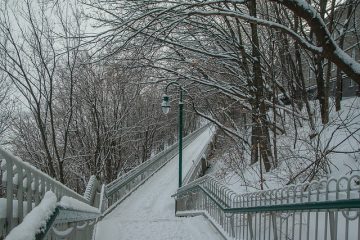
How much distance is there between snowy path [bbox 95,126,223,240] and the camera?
33.1 ft

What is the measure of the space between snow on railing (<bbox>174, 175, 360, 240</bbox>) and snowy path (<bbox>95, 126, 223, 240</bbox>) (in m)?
0.60

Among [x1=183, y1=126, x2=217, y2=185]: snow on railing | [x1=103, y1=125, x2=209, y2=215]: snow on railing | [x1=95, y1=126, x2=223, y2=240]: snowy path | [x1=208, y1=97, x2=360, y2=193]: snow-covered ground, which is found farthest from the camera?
[x1=183, y1=126, x2=217, y2=185]: snow on railing

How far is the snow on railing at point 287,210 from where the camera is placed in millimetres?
4012

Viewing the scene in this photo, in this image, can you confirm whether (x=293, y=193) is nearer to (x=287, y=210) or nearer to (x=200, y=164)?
(x=287, y=210)

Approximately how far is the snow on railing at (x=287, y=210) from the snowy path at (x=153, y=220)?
601 millimetres

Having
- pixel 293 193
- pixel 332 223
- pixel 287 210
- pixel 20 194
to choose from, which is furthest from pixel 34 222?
pixel 293 193

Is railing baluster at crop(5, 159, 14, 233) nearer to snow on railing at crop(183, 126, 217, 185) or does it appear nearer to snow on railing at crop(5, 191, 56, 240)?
snow on railing at crop(5, 191, 56, 240)

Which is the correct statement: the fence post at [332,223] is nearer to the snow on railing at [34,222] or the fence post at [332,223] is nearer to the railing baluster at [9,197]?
the snow on railing at [34,222]

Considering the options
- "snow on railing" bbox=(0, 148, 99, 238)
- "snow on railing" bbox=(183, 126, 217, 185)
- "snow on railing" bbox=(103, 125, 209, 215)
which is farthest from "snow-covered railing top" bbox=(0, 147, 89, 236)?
"snow on railing" bbox=(183, 126, 217, 185)

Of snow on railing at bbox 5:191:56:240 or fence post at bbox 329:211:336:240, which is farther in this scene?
fence post at bbox 329:211:336:240

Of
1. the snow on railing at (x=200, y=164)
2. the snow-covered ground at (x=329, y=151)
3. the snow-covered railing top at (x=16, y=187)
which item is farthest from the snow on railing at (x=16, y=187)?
the snow on railing at (x=200, y=164)

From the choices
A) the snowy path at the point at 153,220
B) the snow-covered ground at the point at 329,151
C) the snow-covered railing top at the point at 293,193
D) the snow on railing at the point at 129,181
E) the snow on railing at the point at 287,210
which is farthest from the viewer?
the snow on railing at the point at 129,181

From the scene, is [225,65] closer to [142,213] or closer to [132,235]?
[142,213]

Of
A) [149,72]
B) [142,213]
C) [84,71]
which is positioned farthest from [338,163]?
[84,71]
